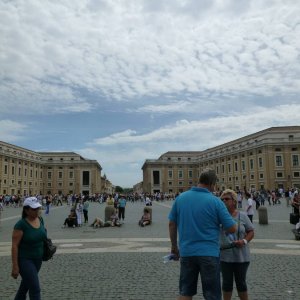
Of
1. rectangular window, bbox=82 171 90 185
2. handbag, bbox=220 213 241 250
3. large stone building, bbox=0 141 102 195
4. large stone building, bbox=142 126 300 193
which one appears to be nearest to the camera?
handbag, bbox=220 213 241 250

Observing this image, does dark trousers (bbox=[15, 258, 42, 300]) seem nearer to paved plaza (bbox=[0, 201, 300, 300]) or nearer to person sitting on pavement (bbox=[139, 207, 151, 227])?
paved plaza (bbox=[0, 201, 300, 300])

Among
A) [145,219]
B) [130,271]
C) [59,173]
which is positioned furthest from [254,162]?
[130,271]

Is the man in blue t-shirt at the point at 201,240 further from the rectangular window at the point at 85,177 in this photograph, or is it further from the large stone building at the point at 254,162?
the rectangular window at the point at 85,177

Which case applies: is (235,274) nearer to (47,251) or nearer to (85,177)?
(47,251)

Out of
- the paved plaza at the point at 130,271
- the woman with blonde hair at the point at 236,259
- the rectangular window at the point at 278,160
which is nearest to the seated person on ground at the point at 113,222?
the paved plaza at the point at 130,271

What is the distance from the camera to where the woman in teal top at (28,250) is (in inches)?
187

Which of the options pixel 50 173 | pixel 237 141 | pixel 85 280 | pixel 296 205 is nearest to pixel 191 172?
pixel 237 141

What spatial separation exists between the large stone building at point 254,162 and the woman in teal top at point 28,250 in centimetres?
6967

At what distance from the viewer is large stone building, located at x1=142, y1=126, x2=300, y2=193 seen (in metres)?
88.1

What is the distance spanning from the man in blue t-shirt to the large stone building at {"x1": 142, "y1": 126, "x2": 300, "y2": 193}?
69815mm

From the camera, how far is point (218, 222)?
4.28 metres

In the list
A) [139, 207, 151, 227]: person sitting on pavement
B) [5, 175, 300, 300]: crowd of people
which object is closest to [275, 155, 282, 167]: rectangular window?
[139, 207, 151, 227]: person sitting on pavement

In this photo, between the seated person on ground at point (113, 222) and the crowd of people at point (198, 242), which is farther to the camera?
the seated person on ground at point (113, 222)

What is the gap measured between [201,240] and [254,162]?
92.9m
